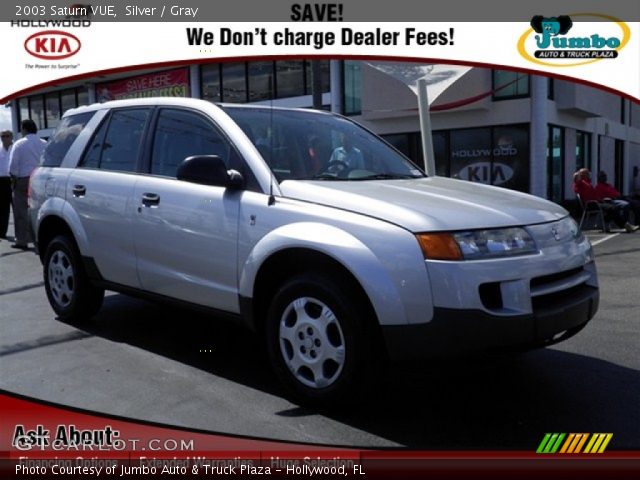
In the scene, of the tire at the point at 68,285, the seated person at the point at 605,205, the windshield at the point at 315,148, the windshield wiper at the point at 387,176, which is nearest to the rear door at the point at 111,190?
the tire at the point at 68,285

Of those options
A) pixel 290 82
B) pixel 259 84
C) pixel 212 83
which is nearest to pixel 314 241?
pixel 290 82

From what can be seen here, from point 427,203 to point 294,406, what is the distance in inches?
53.5

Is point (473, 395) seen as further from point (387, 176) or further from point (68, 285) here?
point (68, 285)

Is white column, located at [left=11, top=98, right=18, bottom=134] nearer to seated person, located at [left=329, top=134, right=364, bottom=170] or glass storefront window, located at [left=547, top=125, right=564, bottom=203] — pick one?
seated person, located at [left=329, top=134, right=364, bottom=170]

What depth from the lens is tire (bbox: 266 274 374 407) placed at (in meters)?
3.32

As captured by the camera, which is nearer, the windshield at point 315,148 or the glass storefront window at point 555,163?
the windshield at point 315,148

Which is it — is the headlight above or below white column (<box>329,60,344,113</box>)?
below

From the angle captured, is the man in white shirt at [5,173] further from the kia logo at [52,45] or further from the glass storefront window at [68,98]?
the kia logo at [52,45]

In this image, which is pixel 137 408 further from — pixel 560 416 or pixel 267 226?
pixel 560 416

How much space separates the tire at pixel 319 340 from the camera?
3324 millimetres

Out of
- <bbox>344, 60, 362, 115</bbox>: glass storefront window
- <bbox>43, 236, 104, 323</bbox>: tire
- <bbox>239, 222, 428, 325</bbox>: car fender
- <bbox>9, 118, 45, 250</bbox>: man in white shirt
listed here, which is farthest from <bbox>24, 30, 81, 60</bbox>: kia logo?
<bbox>344, 60, 362, 115</bbox>: glass storefront window

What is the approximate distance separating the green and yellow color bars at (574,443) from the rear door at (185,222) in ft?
6.23

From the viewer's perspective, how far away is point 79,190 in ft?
16.8

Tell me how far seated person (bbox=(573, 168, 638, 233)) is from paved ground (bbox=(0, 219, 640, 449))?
25.9ft
